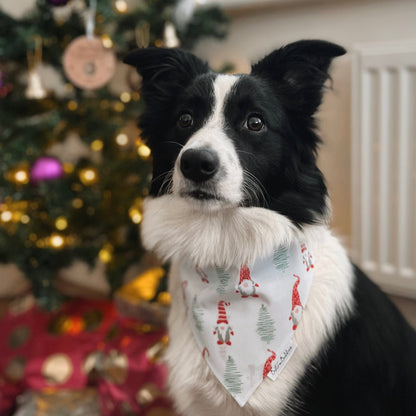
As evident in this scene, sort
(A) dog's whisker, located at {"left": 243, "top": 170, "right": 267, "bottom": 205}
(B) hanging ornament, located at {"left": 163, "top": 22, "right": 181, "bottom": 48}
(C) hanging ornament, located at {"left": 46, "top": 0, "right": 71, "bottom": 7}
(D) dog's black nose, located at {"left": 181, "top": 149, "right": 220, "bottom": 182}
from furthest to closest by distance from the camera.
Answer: (B) hanging ornament, located at {"left": 163, "top": 22, "right": 181, "bottom": 48} → (C) hanging ornament, located at {"left": 46, "top": 0, "right": 71, "bottom": 7} → (A) dog's whisker, located at {"left": 243, "top": 170, "right": 267, "bottom": 205} → (D) dog's black nose, located at {"left": 181, "top": 149, "right": 220, "bottom": 182}

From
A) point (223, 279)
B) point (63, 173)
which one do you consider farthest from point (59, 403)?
point (223, 279)

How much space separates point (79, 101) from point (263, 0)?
2.86ft

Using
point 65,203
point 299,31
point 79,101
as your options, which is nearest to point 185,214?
point 65,203

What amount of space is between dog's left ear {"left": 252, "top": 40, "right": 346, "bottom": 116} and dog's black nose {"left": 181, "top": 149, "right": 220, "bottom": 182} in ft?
1.00

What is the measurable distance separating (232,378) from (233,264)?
26 centimetres

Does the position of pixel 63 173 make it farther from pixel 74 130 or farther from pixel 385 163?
pixel 385 163

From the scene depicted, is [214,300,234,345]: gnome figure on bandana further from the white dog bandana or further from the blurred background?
the blurred background

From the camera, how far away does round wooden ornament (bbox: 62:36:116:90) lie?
167 cm

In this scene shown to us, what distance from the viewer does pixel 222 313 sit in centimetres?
111

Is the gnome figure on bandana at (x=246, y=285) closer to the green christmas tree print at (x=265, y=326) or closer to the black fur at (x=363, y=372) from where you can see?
the green christmas tree print at (x=265, y=326)

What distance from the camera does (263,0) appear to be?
1.89m

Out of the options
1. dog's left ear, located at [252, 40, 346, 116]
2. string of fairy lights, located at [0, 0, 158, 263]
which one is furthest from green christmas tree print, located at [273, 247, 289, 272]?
string of fairy lights, located at [0, 0, 158, 263]

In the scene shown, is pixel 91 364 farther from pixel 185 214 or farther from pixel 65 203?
pixel 185 214

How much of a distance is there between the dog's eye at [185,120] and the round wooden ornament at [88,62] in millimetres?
683
